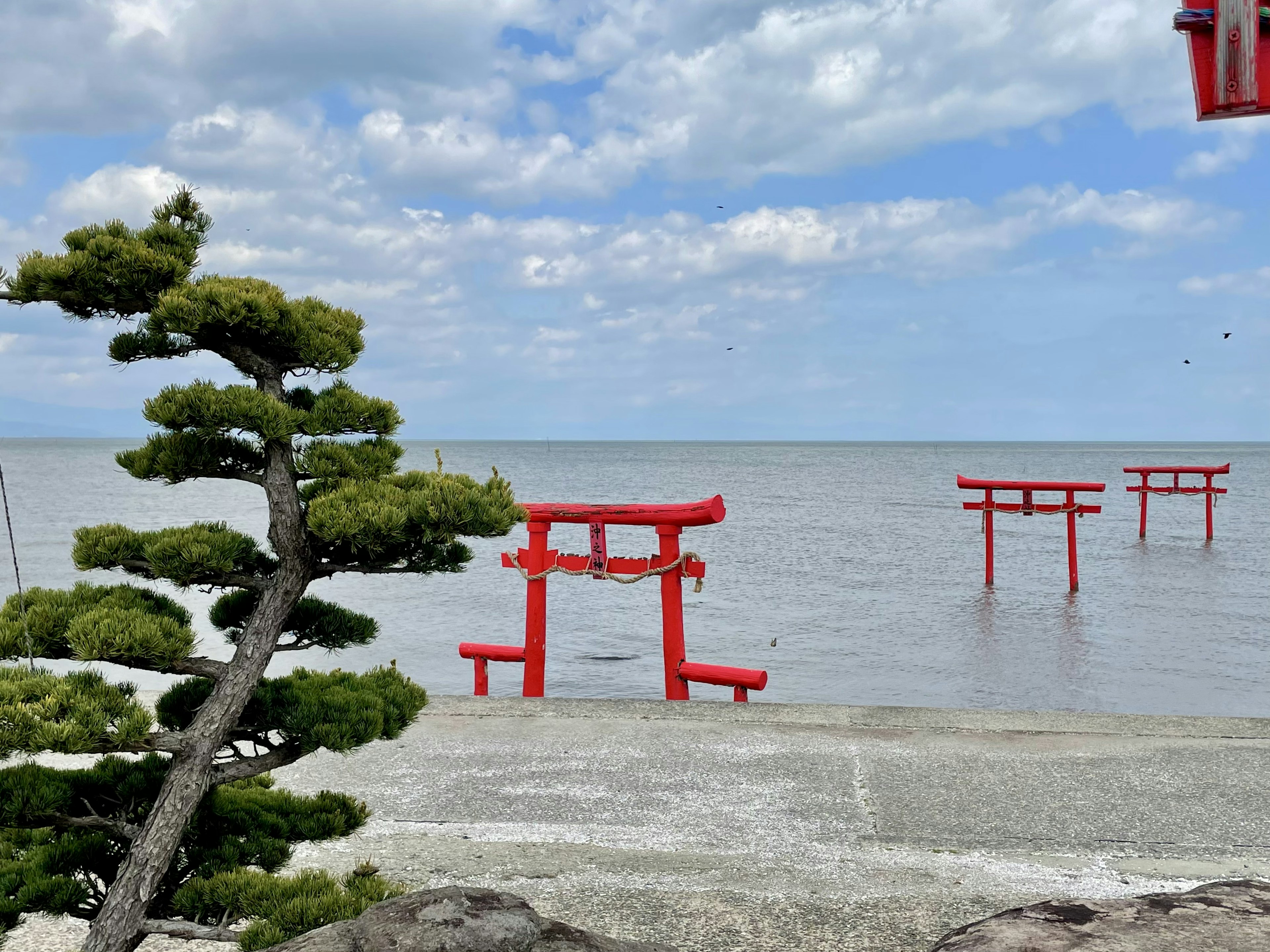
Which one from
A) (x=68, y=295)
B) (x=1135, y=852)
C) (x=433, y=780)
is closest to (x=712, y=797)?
(x=433, y=780)

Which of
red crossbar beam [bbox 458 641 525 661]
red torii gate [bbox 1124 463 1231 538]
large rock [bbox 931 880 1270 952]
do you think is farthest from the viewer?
red torii gate [bbox 1124 463 1231 538]

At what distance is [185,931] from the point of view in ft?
9.77

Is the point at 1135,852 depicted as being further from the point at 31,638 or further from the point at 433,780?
the point at 31,638

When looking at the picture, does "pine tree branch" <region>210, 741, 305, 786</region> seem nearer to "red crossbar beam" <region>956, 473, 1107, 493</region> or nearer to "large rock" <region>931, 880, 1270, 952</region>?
"large rock" <region>931, 880, 1270, 952</region>

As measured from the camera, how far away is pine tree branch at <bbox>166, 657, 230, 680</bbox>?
3.01 m

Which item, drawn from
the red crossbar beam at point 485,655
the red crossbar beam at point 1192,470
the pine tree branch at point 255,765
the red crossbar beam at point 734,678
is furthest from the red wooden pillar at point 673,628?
the red crossbar beam at point 1192,470

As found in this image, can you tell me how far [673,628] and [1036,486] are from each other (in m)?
15.0

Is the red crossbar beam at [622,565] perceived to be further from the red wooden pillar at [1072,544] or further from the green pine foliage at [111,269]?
the red wooden pillar at [1072,544]

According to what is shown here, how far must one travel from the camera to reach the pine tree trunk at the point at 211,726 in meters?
2.97

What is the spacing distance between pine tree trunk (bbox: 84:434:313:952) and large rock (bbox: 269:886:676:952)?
2.08 ft

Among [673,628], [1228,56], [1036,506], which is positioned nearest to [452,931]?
[1228,56]

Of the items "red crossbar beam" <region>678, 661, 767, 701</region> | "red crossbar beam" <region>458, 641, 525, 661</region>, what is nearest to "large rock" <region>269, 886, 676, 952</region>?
"red crossbar beam" <region>678, 661, 767, 701</region>

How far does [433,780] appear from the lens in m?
5.43

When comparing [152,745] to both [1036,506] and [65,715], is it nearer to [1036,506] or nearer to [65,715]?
[65,715]
